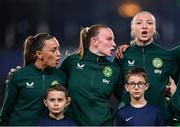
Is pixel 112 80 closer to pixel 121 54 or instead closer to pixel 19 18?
pixel 121 54

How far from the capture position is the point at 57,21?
1130 centimetres

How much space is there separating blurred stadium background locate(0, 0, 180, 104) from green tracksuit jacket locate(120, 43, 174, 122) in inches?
246

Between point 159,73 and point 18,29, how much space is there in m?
7.06

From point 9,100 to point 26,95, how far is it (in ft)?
0.52

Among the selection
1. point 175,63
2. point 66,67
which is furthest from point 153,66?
point 66,67

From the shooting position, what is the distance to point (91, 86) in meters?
4.14

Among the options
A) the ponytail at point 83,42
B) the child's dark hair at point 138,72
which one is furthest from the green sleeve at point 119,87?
the ponytail at point 83,42

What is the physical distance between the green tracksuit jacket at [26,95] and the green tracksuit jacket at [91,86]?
20 centimetres

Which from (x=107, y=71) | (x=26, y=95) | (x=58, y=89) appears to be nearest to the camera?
(x=58, y=89)

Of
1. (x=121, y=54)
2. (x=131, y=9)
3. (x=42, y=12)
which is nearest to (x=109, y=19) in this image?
(x=131, y=9)

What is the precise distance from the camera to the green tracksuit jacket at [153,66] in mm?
4266

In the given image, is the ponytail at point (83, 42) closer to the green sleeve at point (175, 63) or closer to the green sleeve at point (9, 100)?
the green sleeve at point (9, 100)

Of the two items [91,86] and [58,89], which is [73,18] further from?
[58,89]

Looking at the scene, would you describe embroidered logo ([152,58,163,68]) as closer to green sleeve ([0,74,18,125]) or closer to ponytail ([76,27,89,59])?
ponytail ([76,27,89,59])
